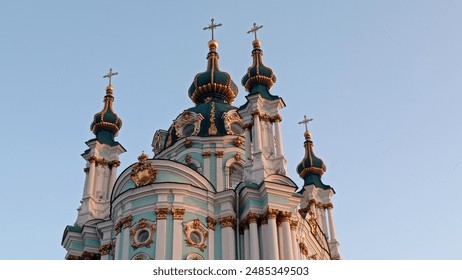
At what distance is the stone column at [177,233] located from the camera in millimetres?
16578

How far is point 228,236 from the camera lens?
1720 cm

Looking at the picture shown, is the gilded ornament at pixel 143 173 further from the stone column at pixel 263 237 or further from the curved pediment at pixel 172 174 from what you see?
the stone column at pixel 263 237

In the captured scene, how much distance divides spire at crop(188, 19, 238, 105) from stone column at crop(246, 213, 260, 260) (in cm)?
827

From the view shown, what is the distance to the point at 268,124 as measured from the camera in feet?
63.2

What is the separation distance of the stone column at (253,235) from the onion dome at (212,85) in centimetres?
827

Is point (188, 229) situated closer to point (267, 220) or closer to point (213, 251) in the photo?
point (213, 251)

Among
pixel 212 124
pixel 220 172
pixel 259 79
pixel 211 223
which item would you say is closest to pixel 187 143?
pixel 212 124

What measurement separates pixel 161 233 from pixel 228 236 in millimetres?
1696

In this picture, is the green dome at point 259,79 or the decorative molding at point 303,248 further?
the green dome at point 259,79

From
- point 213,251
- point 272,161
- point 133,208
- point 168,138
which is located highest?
point 168,138

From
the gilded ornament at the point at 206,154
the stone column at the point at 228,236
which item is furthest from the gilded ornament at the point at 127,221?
the gilded ornament at the point at 206,154

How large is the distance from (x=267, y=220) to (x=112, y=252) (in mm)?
4401
